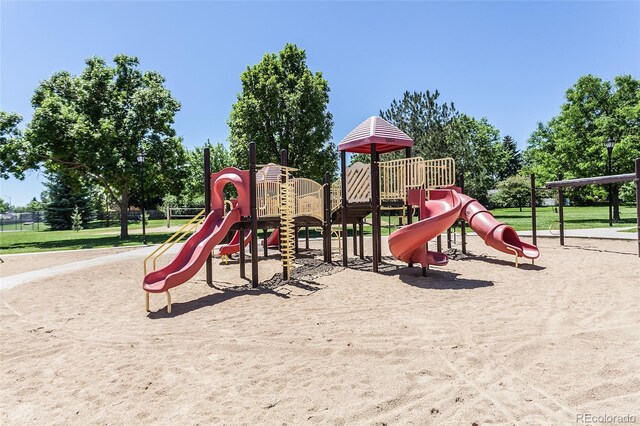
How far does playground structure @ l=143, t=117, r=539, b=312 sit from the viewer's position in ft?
29.8

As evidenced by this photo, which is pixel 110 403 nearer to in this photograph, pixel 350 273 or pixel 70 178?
pixel 350 273

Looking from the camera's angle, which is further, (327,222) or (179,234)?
(327,222)

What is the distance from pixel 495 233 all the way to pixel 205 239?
8.46m

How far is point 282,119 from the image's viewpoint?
2606 cm

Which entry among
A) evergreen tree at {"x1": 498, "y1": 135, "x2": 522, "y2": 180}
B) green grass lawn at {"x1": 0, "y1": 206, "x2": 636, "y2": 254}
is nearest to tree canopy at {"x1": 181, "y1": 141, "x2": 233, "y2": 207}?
green grass lawn at {"x1": 0, "y1": 206, "x2": 636, "y2": 254}

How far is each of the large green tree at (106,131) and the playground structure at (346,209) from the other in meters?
15.3

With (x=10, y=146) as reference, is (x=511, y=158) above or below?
above

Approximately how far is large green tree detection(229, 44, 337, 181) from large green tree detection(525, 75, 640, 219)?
18.2 m

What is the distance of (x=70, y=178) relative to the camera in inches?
1072

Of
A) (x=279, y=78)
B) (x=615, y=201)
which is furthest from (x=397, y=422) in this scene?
(x=615, y=201)

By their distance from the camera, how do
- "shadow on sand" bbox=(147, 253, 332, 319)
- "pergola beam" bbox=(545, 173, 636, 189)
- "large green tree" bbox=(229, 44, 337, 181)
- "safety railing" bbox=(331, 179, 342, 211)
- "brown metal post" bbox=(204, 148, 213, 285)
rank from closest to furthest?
"shadow on sand" bbox=(147, 253, 332, 319)
"brown metal post" bbox=(204, 148, 213, 285)
"safety railing" bbox=(331, 179, 342, 211)
"pergola beam" bbox=(545, 173, 636, 189)
"large green tree" bbox=(229, 44, 337, 181)

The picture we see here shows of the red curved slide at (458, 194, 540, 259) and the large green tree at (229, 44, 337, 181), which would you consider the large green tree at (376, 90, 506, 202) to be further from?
the red curved slide at (458, 194, 540, 259)

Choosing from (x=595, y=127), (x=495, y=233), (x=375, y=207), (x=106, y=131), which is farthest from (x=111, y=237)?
(x=595, y=127)

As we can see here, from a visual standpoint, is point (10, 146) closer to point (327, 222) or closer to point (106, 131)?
point (106, 131)
